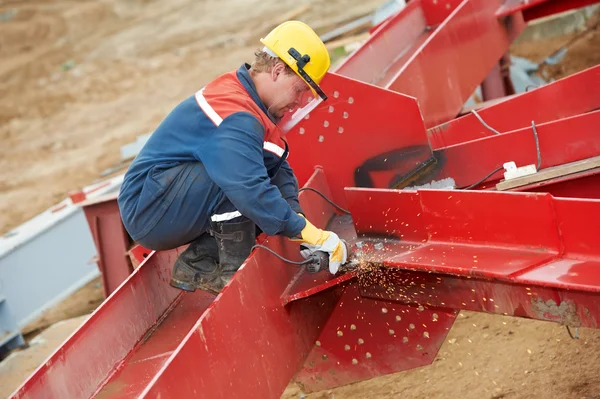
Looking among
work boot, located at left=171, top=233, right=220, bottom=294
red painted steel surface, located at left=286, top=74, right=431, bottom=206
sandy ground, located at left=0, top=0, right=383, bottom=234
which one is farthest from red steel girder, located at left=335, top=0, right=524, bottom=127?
sandy ground, located at left=0, top=0, right=383, bottom=234

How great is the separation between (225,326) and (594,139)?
209 cm

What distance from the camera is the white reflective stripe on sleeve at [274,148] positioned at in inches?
138

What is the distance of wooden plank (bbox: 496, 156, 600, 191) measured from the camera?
11.5 feet

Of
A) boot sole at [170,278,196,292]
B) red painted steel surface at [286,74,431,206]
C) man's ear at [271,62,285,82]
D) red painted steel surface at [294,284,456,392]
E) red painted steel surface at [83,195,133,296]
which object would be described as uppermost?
man's ear at [271,62,285,82]

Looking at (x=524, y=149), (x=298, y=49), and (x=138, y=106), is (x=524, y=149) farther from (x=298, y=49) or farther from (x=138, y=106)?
(x=138, y=106)

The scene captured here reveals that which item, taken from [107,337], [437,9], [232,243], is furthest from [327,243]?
[437,9]

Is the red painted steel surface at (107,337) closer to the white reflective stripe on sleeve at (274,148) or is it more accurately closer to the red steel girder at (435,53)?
the white reflective stripe on sleeve at (274,148)

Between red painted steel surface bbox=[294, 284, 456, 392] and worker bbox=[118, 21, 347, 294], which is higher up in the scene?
worker bbox=[118, 21, 347, 294]

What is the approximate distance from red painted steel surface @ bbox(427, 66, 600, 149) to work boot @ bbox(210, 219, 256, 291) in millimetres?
1598

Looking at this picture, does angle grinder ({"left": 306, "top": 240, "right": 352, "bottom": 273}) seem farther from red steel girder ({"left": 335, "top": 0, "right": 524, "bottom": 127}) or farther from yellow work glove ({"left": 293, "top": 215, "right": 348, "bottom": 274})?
red steel girder ({"left": 335, "top": 0, "right": 524, "bottom": 127})

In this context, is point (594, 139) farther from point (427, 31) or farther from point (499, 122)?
point (427, 31)

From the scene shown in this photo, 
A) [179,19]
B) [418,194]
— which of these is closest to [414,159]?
[418,194]

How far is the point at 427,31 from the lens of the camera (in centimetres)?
685

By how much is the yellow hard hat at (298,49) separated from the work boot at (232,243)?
749mm
